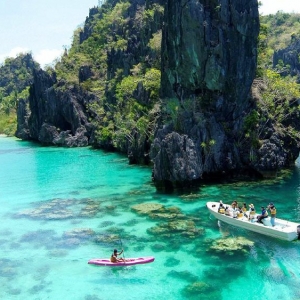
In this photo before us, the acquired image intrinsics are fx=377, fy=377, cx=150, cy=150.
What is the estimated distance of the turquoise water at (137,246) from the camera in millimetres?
18562

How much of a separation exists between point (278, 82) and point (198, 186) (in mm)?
18701

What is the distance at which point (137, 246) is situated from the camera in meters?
23.6

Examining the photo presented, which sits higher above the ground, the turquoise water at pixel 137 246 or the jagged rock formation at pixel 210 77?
the jagged rock formation at pixel 210 77

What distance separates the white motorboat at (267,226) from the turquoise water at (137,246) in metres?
0.45

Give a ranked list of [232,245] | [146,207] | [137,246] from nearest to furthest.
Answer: [232,245], [137,246], [146,207]

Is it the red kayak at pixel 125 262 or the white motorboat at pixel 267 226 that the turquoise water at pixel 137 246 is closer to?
the red kayak at pixel 125 262

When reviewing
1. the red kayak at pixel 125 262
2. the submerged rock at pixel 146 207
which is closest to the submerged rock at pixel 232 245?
the red kayak at pixel 125 262

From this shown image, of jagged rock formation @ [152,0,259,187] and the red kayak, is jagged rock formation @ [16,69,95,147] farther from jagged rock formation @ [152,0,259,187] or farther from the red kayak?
the red kayak

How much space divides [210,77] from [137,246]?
23.2 m

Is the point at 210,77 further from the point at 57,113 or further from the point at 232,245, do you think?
the point at 57,113

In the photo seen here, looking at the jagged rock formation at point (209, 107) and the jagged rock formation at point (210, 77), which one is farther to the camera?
the jagged rock formation at point (210, 77)

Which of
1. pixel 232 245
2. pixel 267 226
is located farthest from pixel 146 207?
pixel 267 226

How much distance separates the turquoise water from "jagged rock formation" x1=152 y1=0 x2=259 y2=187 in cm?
446

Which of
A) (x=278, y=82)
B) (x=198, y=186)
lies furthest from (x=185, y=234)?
(x=278, y=82)
